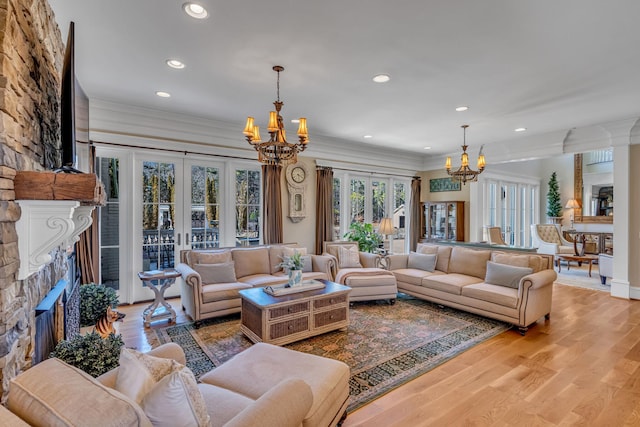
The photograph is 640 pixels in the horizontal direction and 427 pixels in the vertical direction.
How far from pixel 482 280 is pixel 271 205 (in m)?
3.43

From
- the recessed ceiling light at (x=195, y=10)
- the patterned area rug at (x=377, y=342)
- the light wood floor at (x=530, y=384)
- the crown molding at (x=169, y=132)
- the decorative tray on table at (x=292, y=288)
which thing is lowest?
the light wood floor at (x=530, y=384)

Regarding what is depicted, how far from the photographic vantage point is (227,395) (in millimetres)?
1630

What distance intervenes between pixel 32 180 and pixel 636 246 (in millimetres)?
7183

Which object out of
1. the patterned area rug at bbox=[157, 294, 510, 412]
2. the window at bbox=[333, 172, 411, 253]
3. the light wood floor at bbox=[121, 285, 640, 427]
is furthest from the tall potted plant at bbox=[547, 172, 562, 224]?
the patterned area rug at bbox=[157, 294, 510, 412]

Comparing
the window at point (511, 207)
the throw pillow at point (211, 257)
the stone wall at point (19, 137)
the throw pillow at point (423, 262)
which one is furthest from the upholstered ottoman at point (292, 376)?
the window at point (511, 207)

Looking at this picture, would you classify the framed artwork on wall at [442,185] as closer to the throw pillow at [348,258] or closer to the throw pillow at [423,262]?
the throw pillow at [423,262]

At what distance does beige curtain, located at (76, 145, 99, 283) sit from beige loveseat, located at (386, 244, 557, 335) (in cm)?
418

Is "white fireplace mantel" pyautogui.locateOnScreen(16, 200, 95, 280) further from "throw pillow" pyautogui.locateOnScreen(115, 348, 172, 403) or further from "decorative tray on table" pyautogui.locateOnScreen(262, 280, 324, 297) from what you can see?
"decorative tray on table" pyautogui.locateOnScreen(262, 280, 324, 297)

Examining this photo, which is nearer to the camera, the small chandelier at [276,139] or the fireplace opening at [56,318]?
the fireplace opening at [56,318]

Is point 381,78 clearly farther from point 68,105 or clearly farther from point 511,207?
point 511,207

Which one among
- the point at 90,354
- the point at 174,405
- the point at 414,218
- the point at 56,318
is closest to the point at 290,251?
the point at 56,318

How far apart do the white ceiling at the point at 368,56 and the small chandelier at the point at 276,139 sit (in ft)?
1.69

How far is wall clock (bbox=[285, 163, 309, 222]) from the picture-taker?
5783 mm

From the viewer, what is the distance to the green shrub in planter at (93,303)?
3.08 m
